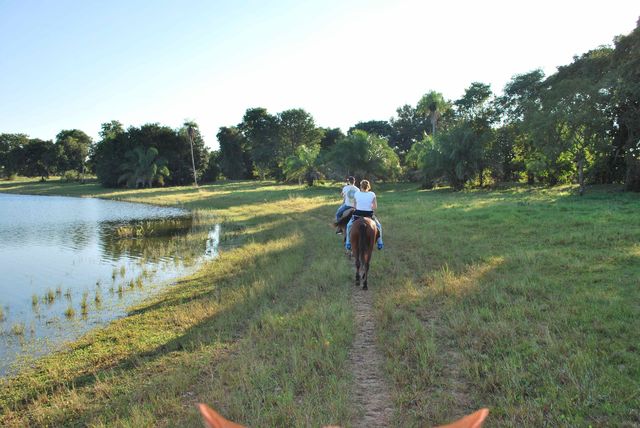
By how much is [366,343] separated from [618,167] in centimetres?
3948

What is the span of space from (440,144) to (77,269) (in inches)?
1473

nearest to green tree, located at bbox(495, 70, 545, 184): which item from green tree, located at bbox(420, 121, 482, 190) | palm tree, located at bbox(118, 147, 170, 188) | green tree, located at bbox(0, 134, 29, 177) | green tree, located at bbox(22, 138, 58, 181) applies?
green tree, located at bbox(420, 121, 482, 190)

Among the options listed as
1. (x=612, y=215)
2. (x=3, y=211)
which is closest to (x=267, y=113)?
(x=3, y=211)

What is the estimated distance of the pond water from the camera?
9789mm

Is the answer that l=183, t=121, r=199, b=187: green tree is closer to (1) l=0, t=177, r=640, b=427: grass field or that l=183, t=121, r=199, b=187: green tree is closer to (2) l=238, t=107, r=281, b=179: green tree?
(2) l=238, t=107, r=281, b=179: green tree

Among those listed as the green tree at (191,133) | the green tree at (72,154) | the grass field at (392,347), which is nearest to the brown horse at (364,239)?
the grass field at (392,347)

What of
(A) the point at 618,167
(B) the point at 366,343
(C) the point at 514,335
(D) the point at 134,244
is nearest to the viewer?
(C) the point at 514,335

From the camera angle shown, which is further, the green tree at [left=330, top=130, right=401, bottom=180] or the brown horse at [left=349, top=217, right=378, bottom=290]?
the green tree at [left=330, top=130, right=401, bottom=180]

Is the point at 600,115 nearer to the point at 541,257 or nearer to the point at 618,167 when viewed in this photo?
the point at 618,167

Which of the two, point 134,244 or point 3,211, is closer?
point 134,244

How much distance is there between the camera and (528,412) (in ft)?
14.8

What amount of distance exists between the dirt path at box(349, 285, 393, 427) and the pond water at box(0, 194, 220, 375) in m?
6.79

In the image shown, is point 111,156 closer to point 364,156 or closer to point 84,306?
point 364,156

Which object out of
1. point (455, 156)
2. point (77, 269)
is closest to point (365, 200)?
→ point (77, 269)
